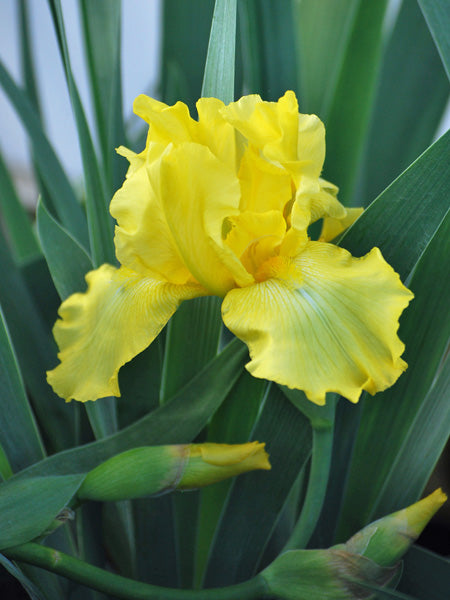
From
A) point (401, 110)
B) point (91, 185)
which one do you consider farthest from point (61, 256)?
point (401, 110)

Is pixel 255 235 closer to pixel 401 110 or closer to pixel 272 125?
pixel 272 125

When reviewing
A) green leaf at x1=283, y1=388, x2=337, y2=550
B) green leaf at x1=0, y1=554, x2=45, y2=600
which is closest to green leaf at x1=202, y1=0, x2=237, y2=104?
green leaf at x1=283, y1=388, x2=337, y2=550

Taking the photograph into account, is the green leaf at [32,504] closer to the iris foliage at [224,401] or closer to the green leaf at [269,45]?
the iris foliage at [224,401]

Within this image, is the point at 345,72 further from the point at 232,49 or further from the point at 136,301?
the point at 136,301

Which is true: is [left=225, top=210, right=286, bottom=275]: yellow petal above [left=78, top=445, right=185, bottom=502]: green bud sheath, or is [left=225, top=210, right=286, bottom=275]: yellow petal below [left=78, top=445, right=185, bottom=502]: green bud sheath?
above

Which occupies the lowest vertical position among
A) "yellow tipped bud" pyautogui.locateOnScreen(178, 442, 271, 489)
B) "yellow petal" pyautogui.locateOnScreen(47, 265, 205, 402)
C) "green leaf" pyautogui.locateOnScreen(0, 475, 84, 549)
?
"green leaf" pyautogui.locateOnScreen(0, 475, 84, 549)

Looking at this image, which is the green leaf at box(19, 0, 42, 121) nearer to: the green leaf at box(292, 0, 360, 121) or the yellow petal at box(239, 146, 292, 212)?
the green leaf at box(292, 0, 360, 121)
